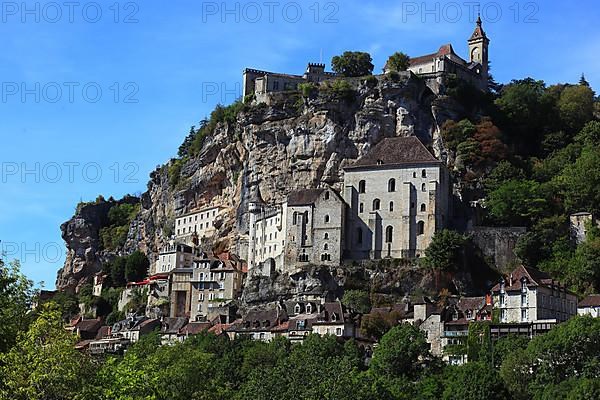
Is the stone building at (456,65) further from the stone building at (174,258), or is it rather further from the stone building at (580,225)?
the stone building at (174,258)

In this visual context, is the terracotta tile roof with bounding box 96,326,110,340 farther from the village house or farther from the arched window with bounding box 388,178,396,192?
the village house

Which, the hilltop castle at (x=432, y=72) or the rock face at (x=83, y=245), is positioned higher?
the hilltop castle at (x=432, y=72)

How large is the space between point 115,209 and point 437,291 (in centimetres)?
6220

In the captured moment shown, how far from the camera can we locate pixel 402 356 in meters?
70.2

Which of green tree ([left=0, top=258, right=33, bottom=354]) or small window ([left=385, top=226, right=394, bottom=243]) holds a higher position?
small window ([left=385, top=226, right=394, bottom=243])

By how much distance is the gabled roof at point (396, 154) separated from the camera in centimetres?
8969

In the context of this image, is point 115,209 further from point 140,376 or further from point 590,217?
point 140,376

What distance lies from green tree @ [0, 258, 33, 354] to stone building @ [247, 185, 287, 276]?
1810 inches

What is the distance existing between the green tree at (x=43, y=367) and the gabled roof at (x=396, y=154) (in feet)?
171

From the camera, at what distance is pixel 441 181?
292ft

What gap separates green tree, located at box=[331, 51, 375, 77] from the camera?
365 feet

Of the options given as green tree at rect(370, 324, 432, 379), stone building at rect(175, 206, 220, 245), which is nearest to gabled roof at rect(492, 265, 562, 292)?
green tree at rect(370, 324, 432, 379)

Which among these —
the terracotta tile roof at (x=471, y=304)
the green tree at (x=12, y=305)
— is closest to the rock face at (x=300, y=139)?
the terracotta tile roof at (x=471, y=304)

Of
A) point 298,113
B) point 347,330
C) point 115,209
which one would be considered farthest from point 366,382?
point 115,209
